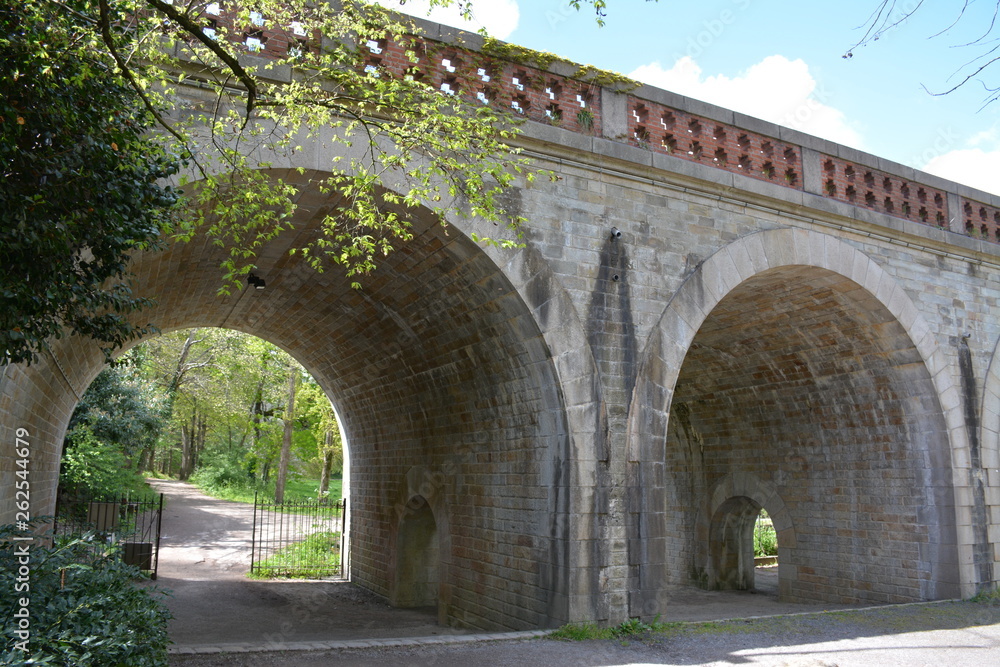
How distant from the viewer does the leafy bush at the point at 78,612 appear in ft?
12.3

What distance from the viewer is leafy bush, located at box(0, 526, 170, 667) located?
376cm

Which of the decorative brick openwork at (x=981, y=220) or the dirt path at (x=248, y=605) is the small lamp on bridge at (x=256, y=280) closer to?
the dirt path at (x=248, y=605)

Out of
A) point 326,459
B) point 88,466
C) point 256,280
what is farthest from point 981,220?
point 326,459

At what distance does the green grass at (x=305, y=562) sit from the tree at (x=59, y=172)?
1082 cm

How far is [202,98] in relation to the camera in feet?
21.4

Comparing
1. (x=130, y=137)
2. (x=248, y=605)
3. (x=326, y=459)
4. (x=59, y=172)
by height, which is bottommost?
(x=248, y=605)

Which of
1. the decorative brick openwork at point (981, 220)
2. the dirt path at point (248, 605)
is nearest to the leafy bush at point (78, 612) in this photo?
the dirt path at point (248, 605)

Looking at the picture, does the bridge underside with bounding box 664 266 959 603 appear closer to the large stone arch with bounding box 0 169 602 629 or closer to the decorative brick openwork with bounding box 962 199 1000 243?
the decorative brick openwork with bounding box 962 199 1000 243

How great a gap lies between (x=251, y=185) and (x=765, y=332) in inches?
296

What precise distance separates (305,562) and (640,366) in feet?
34.8

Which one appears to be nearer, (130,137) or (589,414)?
(130,137)

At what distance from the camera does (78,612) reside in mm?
4184

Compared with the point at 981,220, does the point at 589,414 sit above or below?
below

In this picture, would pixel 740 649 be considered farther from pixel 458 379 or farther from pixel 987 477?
pixel 987 477
